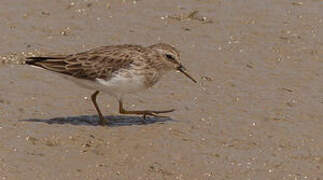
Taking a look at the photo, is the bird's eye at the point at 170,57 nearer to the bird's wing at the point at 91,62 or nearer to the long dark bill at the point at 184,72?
the long dark bill at the point at 184,72

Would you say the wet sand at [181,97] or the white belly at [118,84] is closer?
the wet sand at [181,97]

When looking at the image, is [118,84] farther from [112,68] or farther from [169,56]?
[169,56]

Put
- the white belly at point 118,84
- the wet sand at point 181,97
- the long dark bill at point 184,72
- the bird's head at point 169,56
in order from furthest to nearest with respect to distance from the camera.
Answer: the long dark bill at point 184,72 → the bird's head at point 169,56 → the white belly at point 118,84 → the wet sand at point 181,97

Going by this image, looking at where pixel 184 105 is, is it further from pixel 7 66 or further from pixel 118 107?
pixel 7 66

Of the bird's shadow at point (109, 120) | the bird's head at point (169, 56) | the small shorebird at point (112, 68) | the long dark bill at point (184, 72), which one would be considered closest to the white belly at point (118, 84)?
the small shorebird at point (112, 68)

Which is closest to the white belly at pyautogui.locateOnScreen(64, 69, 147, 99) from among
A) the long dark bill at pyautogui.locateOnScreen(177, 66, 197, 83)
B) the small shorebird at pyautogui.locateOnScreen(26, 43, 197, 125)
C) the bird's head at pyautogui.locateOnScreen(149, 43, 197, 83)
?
the small shorebird at pyautogui.locateOnScreen(26, 43, 197, 125)

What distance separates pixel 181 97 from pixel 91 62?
1856mm

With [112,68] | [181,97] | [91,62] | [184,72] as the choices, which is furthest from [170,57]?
[91,62]

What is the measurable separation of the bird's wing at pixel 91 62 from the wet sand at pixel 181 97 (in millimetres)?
685

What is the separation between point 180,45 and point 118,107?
308 centimetres

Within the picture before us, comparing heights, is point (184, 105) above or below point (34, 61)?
below

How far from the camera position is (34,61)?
13.2 m

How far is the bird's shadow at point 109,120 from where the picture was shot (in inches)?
510

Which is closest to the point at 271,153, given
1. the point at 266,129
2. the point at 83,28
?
the point at 266,129
